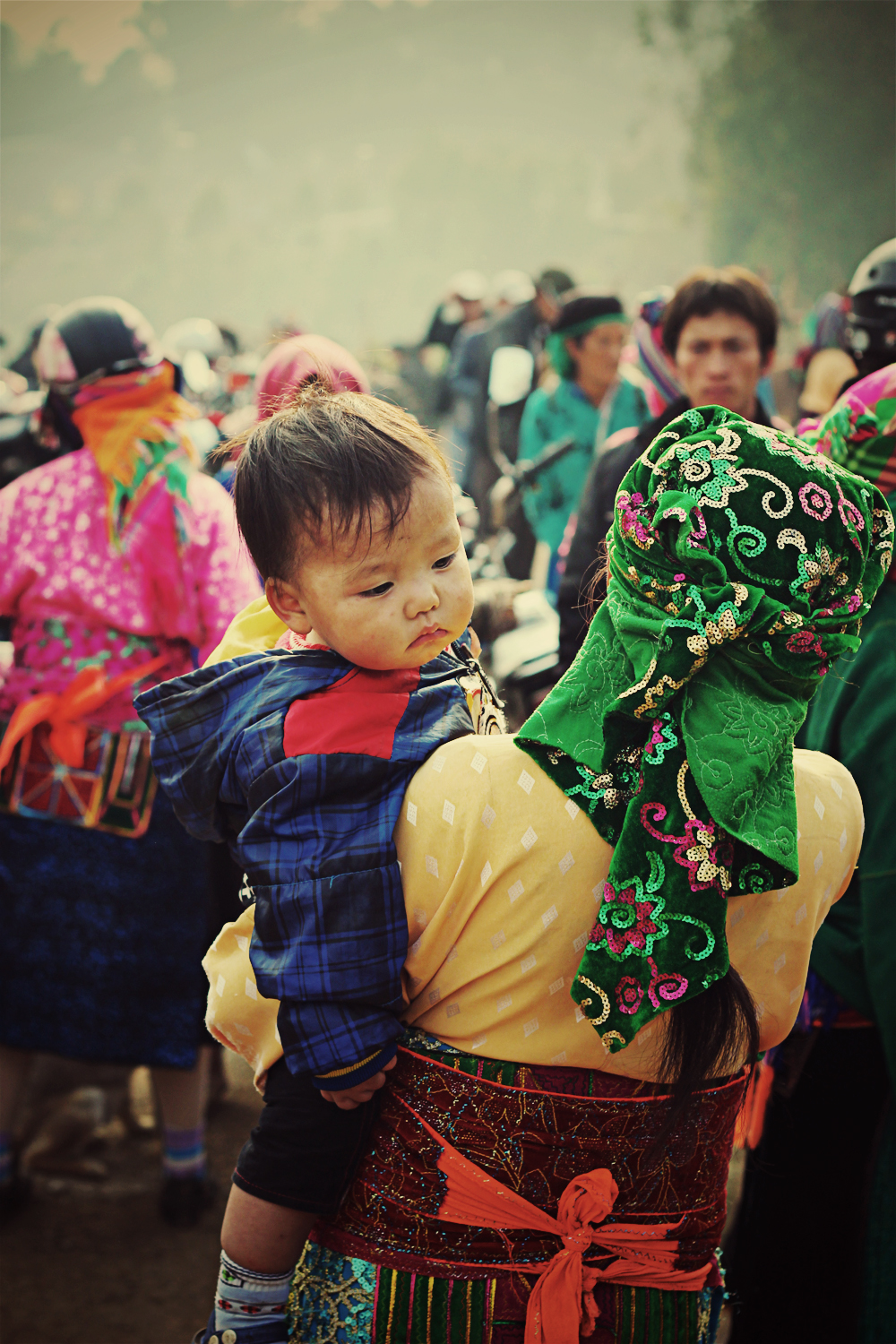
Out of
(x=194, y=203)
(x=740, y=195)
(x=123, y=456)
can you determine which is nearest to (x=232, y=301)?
(x=194, y=203)

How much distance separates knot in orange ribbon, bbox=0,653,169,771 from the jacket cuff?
1657mm

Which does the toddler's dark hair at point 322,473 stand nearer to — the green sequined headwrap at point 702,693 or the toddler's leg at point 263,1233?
the green sequined headwrap at point 702,693

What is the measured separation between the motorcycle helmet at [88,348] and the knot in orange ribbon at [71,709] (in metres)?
0.74

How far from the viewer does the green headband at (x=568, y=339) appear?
17.0 ft

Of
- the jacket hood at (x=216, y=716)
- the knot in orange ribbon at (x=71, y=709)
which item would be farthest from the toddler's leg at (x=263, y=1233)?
the knot in orange ribbon at (x=71, y=709)

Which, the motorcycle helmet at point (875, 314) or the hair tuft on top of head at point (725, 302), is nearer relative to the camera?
the motorcycle helmet at point (875, 314)

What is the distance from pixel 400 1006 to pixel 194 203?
96552 millimetres

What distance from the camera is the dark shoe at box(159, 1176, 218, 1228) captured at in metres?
2.73

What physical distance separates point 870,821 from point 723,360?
1.80 m

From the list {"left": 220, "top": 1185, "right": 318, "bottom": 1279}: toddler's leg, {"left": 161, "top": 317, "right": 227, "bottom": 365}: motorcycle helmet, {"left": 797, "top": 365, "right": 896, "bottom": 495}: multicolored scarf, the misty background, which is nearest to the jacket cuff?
{"left": 220, "top": 1185, "right": 318, "bottom": 1279}: toddler's leg

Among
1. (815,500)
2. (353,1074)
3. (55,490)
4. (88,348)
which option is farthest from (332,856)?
(88,348)

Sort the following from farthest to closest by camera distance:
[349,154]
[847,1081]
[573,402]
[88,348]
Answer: [349,154]
[573,402]
[88,348]
[847,1081]

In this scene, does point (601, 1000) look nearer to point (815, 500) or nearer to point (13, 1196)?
point (815, 500)

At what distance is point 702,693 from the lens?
920 mm
